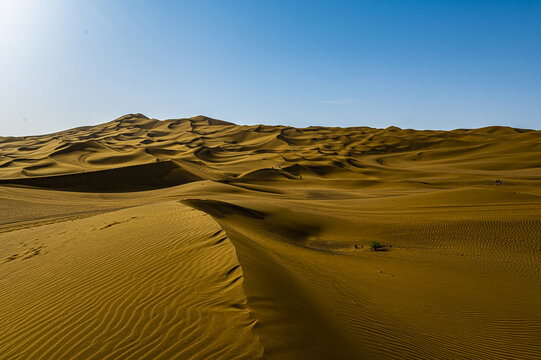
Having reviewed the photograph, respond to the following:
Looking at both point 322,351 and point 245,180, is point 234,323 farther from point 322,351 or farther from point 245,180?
point 245,180

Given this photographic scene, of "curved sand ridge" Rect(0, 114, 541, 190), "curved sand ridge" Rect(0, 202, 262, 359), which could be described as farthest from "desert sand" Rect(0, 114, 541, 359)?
"curved sand ridge" Rect(0, 114, 541, 190)

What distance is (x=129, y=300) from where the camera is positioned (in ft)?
13.3

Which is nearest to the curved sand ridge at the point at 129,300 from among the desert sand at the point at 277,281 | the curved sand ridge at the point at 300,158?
the desert sand at the point at 277,281

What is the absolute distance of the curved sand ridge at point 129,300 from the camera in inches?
121

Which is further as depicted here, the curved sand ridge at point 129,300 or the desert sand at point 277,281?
the desert sand at point 277,281

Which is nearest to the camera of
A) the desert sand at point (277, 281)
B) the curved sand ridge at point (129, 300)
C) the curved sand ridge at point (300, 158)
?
the curved sand ridge at point (129, 300)

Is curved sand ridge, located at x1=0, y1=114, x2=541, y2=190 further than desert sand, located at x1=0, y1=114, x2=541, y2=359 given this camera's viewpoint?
Yes

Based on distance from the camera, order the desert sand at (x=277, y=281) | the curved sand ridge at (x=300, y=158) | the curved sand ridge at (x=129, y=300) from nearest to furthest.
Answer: the curved sand ridge at (x=129, y=300), the desert sand at (x=277, y=281), the curved sand ridge at (x=300, y=158)

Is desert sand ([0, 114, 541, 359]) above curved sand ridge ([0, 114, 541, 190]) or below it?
below

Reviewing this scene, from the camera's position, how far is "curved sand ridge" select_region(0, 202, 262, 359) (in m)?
3.08

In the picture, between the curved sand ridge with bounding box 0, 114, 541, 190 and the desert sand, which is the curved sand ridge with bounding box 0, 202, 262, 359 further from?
the curved sand ridge with bounding box 0, 114, 541, 190

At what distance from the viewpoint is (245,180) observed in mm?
31188

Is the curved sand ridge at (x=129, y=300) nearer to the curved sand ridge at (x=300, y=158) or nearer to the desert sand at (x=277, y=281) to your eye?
the desert sand at (x=277, y=281)

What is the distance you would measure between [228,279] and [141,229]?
14.7 feet
